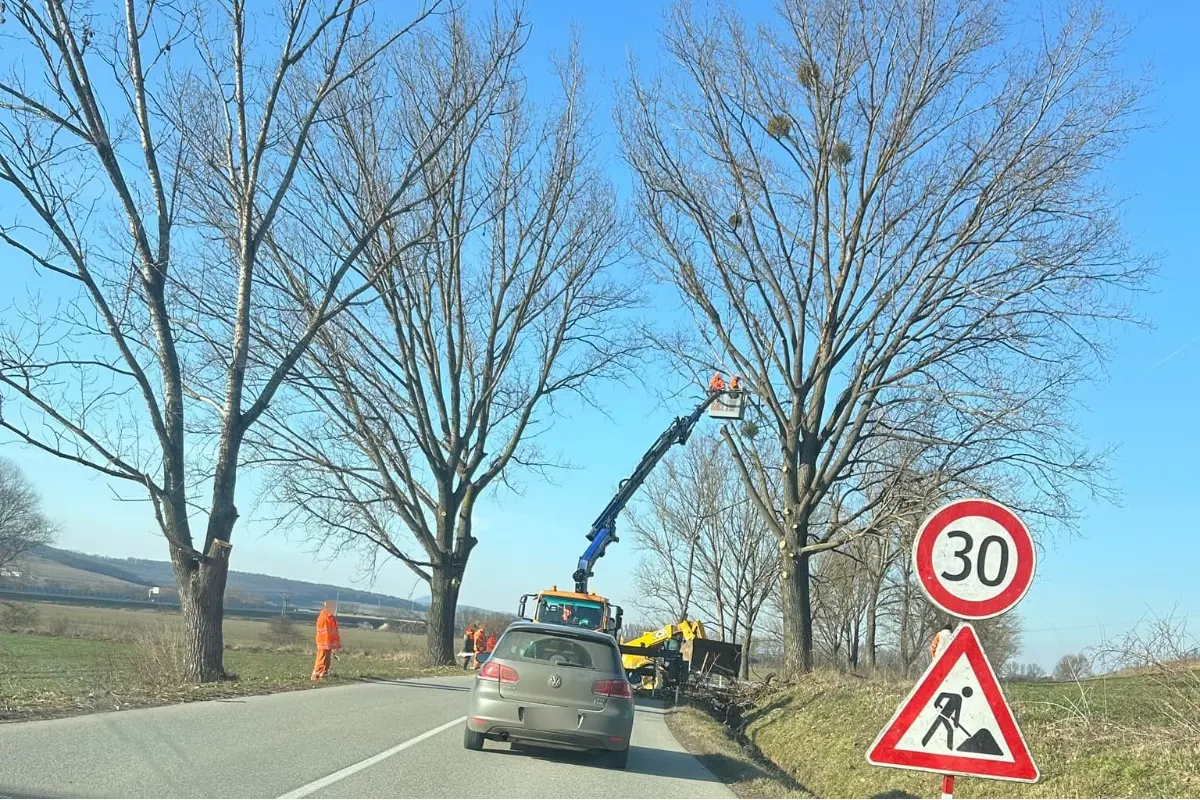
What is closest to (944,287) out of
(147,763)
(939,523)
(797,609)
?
(797,609)

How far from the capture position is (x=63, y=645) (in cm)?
3406

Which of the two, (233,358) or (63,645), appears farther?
(63,645)

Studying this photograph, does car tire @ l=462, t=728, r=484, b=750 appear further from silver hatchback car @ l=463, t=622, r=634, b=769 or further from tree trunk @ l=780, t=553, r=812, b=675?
tree trunk @ l=780, t=553, r=812, b=675

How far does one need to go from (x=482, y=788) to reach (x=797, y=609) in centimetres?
1454

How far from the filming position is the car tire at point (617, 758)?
10711 mm

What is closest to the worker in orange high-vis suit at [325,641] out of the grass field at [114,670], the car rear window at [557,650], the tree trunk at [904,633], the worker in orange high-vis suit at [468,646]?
the grass field at [114,670]

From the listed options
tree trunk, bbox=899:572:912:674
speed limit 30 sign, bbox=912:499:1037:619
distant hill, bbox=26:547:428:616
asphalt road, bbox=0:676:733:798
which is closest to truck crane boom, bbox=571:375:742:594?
asphalt road, bbox=0:676:733:798

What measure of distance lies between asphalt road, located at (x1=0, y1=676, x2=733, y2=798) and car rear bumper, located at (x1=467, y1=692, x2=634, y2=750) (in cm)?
29

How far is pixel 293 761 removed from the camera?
899cm

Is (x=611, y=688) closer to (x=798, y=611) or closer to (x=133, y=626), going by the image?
(x=798, y=611)

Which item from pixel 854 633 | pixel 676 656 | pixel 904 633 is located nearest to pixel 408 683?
pixel 676 656

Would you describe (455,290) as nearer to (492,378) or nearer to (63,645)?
(492,378)

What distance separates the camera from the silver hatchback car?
34.3 ft

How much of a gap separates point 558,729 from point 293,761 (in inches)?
107
